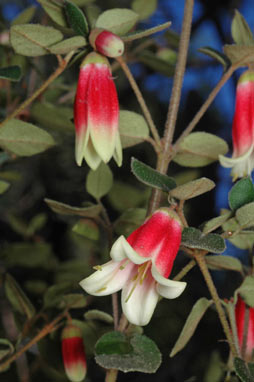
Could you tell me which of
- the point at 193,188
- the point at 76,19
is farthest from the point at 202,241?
the point at 76,19

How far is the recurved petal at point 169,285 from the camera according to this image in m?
0.50

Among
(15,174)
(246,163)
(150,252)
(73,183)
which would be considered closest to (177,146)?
(246,163)

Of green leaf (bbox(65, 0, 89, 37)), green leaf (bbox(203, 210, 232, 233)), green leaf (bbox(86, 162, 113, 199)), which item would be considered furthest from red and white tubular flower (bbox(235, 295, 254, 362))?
green leaf (bbox(65, 0, 89, 37))

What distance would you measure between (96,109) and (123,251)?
0.55 ft

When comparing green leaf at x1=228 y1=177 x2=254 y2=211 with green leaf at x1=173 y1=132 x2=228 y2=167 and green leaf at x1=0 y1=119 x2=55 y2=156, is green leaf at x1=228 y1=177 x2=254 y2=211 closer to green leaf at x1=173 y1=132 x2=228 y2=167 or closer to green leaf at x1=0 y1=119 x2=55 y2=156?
green leaf at x1=173 y1=132 x2=228 y2=167

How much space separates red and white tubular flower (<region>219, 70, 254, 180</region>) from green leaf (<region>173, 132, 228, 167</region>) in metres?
0.03

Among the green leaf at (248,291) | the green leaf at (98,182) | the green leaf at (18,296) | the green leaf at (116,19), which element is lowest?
the green leaf at (18,296)

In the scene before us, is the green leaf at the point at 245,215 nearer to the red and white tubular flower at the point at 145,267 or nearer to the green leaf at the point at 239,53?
the red and white tubular flower at the point at 145,267

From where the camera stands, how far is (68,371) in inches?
26.9

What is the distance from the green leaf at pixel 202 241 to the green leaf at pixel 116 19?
9.7 inches

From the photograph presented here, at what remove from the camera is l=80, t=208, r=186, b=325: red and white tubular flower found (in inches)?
20.9

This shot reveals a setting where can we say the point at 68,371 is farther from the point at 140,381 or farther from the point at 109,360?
the point at 140,381

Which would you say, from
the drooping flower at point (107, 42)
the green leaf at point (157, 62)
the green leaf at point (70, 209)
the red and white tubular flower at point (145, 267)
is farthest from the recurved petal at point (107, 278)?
the green leaf at point (157, 62)

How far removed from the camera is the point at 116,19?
0.63 m
